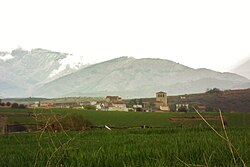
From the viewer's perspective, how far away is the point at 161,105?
166625mm

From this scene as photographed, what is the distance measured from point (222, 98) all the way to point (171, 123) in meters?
83.5

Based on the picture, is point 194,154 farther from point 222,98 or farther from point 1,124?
point 222,98

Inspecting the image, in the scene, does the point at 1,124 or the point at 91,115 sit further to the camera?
the point at 91,115

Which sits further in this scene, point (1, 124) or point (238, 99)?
point (238, 99)

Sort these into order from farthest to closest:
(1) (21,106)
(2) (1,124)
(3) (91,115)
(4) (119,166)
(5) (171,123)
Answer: (1) (21,106)
(3) (91,115)
(5) (171,123)
(2) (1,124)
(4) (119,166)

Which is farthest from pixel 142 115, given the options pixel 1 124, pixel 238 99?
pixel 238 99

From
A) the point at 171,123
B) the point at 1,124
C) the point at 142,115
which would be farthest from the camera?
the point at 142,115

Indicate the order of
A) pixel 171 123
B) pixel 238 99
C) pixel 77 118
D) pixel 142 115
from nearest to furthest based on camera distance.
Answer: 1. pixel 77 118
2. pixel 171 123
3. pixel 142 115
4. pixel 238 99

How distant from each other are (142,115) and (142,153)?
93099 millimetres

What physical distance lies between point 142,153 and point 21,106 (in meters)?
104

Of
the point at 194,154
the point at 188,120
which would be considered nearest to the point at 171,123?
the point at 188,120

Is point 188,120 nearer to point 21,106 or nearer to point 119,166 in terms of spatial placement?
point 21,106

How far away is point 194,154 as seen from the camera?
7.21 m

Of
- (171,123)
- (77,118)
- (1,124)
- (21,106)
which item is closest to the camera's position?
(1,124)
